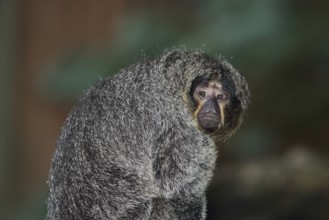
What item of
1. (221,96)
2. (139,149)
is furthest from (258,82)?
(139,149)

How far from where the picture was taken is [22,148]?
38.2 ft

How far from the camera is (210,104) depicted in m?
6.30

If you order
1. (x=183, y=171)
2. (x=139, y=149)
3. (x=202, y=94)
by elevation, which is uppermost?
(x=202, y=94)

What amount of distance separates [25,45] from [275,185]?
394 centimetres

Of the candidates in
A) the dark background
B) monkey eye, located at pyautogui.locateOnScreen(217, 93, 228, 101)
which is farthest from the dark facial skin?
the dark background

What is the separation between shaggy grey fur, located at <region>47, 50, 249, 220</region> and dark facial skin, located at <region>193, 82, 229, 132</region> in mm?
47

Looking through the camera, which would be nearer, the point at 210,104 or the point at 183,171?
the point at 183,171

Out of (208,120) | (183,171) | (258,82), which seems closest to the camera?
(183,171)

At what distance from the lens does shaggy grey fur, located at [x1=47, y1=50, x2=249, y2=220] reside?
6.01m

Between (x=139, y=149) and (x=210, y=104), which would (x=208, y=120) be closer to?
(x=210, y=104)

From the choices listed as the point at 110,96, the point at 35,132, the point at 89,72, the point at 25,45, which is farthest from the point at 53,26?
the point at 110,96

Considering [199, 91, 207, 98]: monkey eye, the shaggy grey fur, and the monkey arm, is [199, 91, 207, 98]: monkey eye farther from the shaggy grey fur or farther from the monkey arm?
the monkey arm

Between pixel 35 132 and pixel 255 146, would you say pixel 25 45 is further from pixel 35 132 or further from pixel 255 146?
pixel 255 146

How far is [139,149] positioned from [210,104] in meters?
0.51
